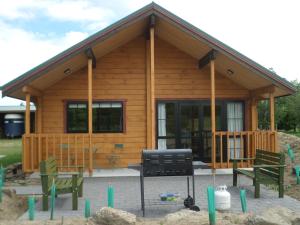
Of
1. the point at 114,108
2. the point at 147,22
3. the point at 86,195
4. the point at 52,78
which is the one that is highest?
the point at 147,22

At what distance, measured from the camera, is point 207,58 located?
35.5 feet

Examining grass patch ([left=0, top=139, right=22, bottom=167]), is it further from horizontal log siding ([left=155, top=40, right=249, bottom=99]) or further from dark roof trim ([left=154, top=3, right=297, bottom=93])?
dark roof trim ([left=154, top=3, right=297, bottom=93])

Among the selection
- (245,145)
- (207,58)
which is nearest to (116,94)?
(207,58)

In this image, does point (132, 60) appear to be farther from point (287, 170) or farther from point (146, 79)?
point (287, 170)

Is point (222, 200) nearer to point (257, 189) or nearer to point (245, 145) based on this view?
point (257, 189)

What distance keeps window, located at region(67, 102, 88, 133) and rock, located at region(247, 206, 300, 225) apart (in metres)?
7.56

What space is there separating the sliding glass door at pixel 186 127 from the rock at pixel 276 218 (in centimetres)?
658

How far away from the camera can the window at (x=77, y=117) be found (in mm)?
11680

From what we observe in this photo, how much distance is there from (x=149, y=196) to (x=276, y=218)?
3219mm

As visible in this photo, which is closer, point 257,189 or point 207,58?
point 257,189

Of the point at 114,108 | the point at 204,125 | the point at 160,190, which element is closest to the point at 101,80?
the point at 114,108

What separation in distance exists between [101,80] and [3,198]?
5355 mm

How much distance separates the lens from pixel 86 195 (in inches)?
307

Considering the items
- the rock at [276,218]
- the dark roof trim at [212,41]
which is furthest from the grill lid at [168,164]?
the dark roof trim at [212,41]
